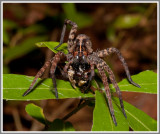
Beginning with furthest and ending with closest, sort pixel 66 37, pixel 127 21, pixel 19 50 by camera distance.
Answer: pixel 127 21
pixel 19 50
pixel 66 37

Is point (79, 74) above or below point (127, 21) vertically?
below

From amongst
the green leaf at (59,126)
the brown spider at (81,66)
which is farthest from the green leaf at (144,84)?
the green leaf at (59,126)

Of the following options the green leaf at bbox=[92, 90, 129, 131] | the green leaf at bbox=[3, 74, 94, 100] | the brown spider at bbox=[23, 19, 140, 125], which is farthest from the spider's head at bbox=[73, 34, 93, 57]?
the green leaf at bbox=[92, 90, 129, 131]

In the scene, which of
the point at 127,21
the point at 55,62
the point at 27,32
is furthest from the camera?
the point at 127,21

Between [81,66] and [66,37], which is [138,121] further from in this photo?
[66,37]

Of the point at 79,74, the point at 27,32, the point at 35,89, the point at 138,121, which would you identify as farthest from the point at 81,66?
the point at 27,32

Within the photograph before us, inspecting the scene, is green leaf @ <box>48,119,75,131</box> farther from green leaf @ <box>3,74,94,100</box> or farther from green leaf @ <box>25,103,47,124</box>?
green leaf @ <box>3,74,94,100</box>
